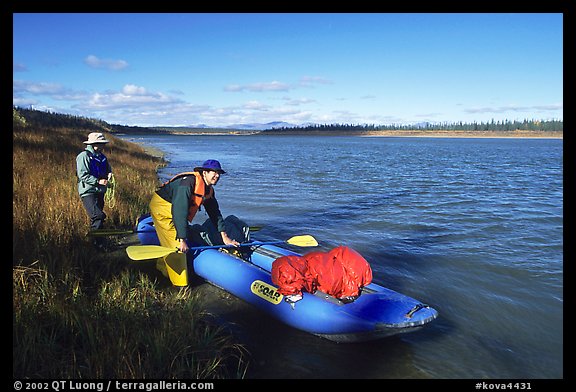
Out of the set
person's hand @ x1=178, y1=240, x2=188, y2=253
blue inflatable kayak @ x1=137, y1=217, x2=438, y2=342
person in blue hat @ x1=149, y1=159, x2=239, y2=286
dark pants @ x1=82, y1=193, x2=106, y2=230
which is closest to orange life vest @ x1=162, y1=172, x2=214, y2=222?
person in blue hat @ x1=149, y1=159, x2=239, y2=286

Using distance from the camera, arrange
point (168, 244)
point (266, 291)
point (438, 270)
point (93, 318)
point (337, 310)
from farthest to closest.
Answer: point (438, 270)
point (168, 244)
point (266, 291)
point (337, 310)
point (93, 318)

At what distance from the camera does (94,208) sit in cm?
643

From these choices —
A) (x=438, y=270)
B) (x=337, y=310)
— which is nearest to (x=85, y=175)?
(x=337, y=310)

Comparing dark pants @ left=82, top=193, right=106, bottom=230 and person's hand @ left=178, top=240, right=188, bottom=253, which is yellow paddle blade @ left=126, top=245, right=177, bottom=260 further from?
dark pants @ left=82, top=193, right=106, bottom=230

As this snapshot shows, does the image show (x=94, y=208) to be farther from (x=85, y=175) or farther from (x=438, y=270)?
(x=438, y=270)

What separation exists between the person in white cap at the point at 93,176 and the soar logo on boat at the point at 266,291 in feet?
10.8

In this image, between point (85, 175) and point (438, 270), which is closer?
point (85, 175)

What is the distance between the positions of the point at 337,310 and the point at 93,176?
455 centimetres

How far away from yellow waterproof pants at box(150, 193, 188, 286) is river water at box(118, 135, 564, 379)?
73 cm

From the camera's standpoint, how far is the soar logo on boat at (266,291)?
467cm

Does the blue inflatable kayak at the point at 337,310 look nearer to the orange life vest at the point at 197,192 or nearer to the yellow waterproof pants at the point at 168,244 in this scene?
the yellow waterproof pants at the point at 168,244

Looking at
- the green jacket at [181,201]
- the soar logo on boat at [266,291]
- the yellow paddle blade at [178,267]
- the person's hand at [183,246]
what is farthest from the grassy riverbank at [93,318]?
the green jacket at [181,201]
